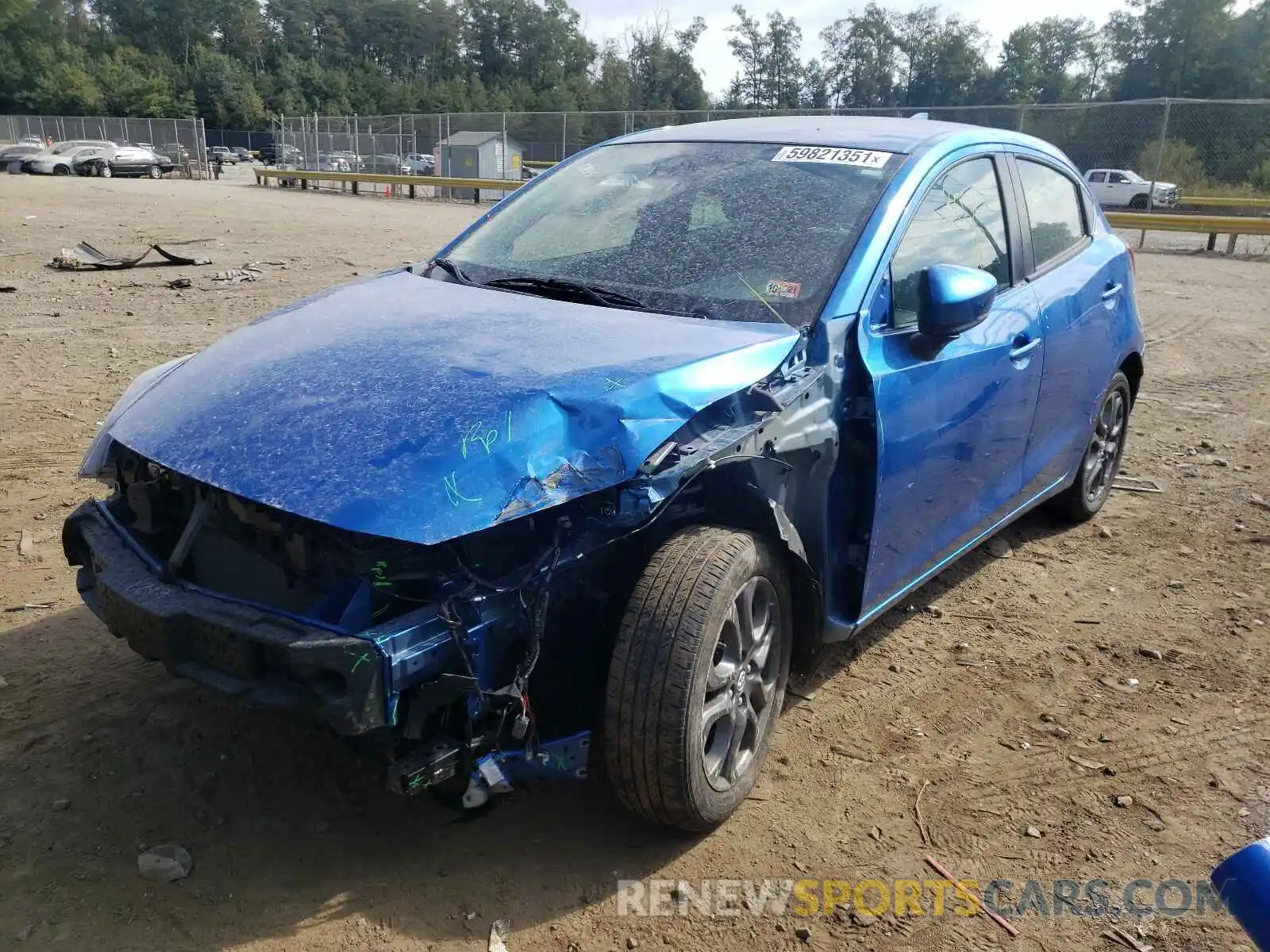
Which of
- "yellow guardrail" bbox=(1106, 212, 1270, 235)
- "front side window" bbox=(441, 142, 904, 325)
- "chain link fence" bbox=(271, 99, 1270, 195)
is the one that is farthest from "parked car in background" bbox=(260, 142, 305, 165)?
"front side window" bbox=(441, 142, 904, 325)

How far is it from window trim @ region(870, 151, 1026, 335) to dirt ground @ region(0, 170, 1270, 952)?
130 centimetres

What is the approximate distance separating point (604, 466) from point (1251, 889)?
151 centimetres

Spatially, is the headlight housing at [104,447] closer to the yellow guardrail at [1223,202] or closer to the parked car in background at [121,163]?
the yellow guardrail at [1223,202]

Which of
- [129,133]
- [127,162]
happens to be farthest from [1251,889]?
[129,133]

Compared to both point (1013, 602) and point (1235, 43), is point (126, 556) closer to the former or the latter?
point (1013, 602)

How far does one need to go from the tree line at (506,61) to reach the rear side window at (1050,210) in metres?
49.8

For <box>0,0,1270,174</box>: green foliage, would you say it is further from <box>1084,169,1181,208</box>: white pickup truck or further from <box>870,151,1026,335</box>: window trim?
<box>870,151,1026,335</box>: window trim

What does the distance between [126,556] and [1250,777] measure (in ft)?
11.1

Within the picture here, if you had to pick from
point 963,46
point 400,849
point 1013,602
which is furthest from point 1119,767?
point 963,46

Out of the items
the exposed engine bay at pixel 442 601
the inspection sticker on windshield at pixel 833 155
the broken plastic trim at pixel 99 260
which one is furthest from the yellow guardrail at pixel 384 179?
the exposed engine bay at pixel 442 601

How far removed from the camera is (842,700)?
3.49 metres

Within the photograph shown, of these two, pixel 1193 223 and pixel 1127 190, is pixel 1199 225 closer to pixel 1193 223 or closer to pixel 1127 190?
pixel 1193 223

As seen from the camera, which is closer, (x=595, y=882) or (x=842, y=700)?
(x=595, y=882)

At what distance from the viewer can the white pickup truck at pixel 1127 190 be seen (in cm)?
2138
